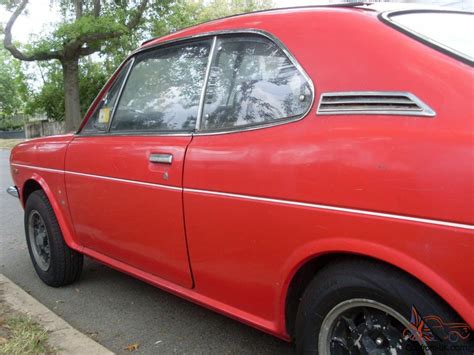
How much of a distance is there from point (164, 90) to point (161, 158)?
558 millimetres

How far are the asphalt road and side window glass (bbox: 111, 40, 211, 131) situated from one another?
4.44 feet

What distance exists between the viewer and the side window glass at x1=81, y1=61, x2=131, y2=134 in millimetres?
3453

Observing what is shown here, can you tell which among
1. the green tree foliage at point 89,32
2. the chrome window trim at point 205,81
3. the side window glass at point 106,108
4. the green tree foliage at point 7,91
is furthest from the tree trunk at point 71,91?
the green tree foliage at point 7,91

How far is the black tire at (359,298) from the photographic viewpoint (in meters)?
1.71

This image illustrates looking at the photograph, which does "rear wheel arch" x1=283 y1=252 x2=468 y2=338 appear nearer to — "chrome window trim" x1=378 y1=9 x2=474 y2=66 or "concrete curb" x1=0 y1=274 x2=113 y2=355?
"chrome window trim" x1=378 y1=9 x2=474 y2=66

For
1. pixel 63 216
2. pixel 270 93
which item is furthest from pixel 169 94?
pixel 63 216

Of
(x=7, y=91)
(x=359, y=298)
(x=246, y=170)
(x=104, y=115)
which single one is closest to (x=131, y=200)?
(x=104, y=115)

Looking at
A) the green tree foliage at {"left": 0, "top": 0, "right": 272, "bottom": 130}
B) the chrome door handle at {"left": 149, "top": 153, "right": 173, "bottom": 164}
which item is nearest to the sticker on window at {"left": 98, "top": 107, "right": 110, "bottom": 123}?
the chrome door handle at {"left": 149, "top": 153, "right": 173, "bottom": 164}

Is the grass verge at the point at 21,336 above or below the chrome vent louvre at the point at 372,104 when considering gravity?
below

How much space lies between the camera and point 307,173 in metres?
2.01

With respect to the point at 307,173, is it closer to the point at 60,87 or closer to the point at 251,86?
the point at 251,86

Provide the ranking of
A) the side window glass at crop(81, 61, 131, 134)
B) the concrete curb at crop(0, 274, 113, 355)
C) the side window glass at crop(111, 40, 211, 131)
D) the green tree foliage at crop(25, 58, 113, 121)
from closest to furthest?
the side window glass at crop(111, 40, 211, 131) < the concrete curb at crop(0, 274, 113, 355) < the side window glass at crop(81, 61, 131, 134) < the green tree foliage at crop(25, 58, 113, 121)

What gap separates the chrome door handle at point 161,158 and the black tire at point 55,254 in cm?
157

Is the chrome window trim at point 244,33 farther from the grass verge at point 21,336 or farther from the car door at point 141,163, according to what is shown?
the grass verge at point 21,336
